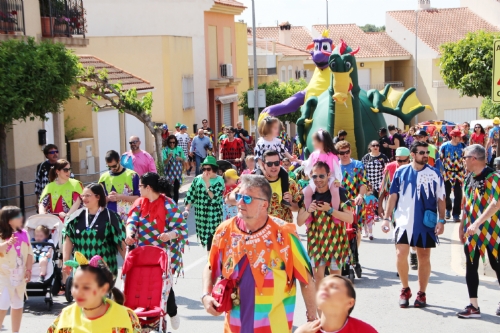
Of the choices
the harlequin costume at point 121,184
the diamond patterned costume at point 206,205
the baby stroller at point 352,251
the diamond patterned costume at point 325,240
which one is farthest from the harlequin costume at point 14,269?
the baby stroller at point 352,251

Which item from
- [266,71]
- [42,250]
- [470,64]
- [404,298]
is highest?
[266,71]

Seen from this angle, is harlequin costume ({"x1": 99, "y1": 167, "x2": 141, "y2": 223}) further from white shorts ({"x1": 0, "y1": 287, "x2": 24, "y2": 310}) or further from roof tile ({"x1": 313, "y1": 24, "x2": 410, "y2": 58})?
roof tile ({"x1": 313, "y1": 24, "x2": 410, "y2": 58})

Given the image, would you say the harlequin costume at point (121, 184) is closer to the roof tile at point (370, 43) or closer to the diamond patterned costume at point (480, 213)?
the diamond patterned costume at point (480, 213)

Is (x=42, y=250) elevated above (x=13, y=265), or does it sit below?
below

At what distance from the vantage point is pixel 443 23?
66812mm

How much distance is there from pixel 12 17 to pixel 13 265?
12.1 metres

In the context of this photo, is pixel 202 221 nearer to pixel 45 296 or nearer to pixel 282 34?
pixel 45 296

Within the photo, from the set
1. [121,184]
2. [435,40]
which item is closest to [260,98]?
[121,184]

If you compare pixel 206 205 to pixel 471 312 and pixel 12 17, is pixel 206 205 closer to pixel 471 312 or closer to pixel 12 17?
pixel 471 312

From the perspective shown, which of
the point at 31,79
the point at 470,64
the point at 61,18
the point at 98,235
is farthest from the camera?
the point at 470,64

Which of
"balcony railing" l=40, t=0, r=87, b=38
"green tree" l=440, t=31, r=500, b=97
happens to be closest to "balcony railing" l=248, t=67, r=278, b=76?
"green tree" l=440, t=31, r=500, b=97

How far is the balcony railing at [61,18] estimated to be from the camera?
69.3 feet

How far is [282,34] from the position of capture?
66.2 m

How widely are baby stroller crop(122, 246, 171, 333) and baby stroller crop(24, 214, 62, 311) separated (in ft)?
7.95
